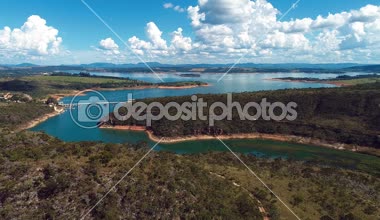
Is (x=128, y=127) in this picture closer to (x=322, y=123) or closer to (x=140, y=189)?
(x=322, y=123)

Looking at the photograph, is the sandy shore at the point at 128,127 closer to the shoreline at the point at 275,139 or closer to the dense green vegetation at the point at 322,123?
the dense green vegetation at the point at 322,123

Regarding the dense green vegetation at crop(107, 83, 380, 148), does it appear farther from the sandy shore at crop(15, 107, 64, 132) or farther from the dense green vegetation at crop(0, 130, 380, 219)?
the dense green vegetation at crop(0, 130, 380, 219)

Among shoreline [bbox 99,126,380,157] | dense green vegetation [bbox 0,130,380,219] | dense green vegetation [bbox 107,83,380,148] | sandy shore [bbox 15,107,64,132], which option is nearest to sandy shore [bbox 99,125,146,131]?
dense green vegetation [bbox 107,83,380,148]

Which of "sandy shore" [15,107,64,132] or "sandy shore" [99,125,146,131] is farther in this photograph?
"sandy shore" [15,107,64,132]

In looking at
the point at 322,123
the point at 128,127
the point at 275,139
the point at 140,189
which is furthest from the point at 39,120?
the point at 140,189

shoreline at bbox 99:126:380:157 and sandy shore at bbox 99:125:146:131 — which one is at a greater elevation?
sandy shore at bbox 99:125:146:131

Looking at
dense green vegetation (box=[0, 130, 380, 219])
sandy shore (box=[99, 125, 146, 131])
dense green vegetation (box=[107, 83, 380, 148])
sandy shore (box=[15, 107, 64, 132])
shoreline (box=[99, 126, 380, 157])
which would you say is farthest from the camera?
sandy shore (box=[15, 107, 64, 132])

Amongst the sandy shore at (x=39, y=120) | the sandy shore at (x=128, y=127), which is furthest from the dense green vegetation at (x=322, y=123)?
the sandy shore at (x=39, y=120)
